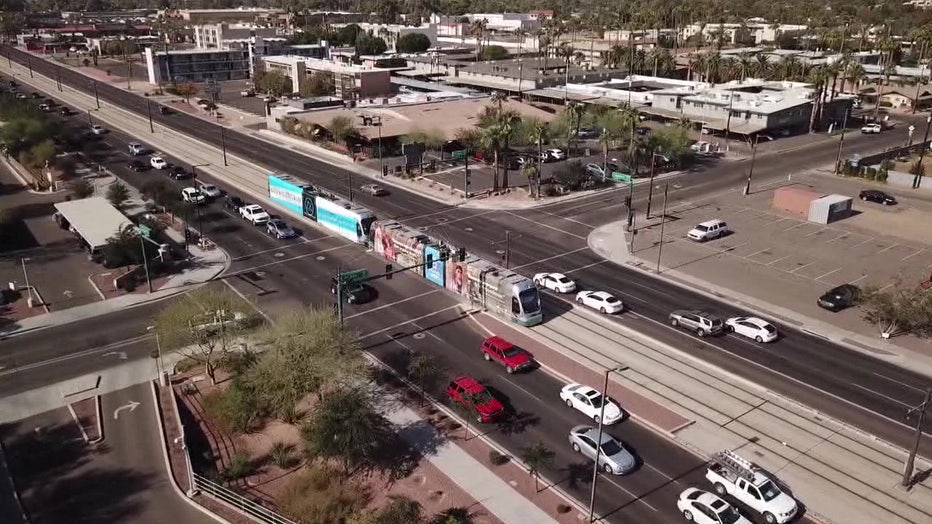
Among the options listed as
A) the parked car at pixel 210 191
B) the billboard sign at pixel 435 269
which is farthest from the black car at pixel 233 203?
the billboard sign at pixel 435 269

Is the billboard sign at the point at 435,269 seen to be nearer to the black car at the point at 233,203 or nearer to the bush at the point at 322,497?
the bush at the point at 322,497

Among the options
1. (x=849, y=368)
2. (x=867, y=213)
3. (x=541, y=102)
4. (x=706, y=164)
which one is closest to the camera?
(x=849, y=368)

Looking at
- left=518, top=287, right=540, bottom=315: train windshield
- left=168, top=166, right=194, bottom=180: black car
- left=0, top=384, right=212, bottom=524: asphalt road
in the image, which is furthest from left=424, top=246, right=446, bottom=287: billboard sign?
left=168, top=166, right=194, bottom=180: black car

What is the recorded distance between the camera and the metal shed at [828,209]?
223 feet

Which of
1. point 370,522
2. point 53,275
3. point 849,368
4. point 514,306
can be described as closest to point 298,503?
point 370,522

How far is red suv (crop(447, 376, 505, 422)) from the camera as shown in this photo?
35.5m

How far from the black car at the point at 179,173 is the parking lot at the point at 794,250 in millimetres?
54818

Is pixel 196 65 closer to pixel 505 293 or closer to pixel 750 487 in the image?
pixel 505 293

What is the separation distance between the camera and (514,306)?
45.9 metres

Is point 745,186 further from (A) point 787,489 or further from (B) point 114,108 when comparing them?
(B) point 114,108

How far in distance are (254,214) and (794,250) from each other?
51431 millimetres

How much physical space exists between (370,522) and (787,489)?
19.0 metres

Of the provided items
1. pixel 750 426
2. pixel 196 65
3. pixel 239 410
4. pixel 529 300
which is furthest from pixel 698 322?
pixel 196 65

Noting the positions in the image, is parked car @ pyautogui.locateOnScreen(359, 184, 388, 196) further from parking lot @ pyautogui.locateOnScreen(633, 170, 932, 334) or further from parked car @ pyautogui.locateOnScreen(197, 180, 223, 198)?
parking lot @ pyautogui.locateOnScreen(633, 170, 932, 334)
